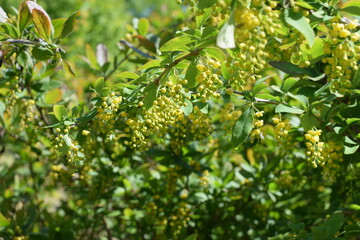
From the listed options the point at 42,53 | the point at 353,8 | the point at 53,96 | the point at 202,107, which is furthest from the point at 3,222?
the point at 353,8

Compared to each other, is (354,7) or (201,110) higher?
(354,7)

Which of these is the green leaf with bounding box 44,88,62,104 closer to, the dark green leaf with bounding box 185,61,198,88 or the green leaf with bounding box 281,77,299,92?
the dark green leaf with bounding box 185,61,198,88

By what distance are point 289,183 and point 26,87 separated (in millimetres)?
1577

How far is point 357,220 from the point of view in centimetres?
169

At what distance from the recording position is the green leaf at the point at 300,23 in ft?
3.54

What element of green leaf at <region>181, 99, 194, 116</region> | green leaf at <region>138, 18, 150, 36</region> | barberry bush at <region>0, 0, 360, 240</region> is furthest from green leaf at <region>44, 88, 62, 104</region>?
green leaf at <region>181, 99, 194, 116</region>

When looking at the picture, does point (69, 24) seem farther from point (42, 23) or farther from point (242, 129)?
point (242, 129)

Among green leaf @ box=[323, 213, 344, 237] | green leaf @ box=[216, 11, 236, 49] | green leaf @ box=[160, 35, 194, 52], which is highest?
green leaf @ box=[216, 11, 236, 49]

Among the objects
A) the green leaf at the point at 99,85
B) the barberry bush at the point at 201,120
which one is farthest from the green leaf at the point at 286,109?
the green leaf at the point at 99,85

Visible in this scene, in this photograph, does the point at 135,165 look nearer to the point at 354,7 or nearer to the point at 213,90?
the point at 213,90

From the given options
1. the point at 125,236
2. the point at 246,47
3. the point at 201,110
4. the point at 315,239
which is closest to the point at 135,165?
the point at 125,236

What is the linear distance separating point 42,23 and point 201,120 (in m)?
0.70

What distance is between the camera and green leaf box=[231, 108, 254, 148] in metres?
1.40

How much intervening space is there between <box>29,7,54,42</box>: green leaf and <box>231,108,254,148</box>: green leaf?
776mm
